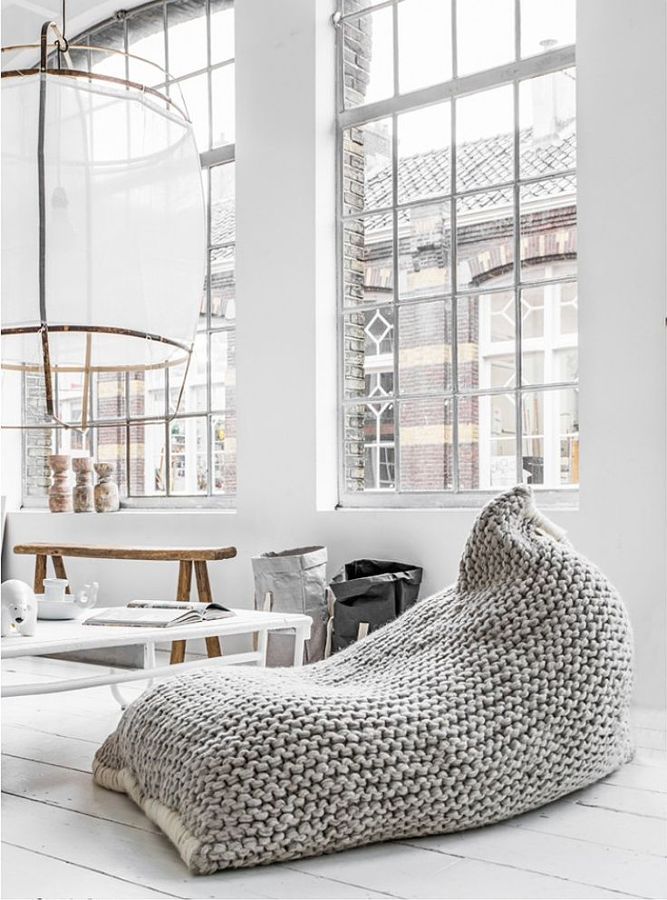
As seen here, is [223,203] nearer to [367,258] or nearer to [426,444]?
[367,258]

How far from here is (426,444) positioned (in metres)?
4.29

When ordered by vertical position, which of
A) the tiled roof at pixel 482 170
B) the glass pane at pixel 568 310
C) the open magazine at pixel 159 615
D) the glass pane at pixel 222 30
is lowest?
the open magazine at pixel 159 615

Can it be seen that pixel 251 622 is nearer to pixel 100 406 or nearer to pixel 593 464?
pixel 593 464

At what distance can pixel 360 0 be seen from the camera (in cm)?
459

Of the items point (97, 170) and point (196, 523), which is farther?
point (196, 523)

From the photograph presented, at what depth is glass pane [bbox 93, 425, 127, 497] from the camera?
5512mm

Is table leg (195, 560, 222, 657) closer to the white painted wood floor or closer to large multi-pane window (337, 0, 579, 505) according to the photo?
large multi-pane window (337, 0, 579, 505)

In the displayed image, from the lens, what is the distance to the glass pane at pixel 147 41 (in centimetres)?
548

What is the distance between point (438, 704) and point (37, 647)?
932mm

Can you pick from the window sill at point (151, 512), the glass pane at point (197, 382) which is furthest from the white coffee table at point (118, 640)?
the glass pane at point (197, 382)

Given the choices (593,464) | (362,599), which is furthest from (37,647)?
(593,464)

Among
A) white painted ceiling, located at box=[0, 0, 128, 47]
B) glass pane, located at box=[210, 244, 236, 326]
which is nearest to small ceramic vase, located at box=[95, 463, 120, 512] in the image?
glass pane, located at box=[210, 244, 236, 326]

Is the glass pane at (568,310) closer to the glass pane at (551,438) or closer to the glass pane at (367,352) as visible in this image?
the glass pane at (551,438)

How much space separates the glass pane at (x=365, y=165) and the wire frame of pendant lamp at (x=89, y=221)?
6.47 ft
